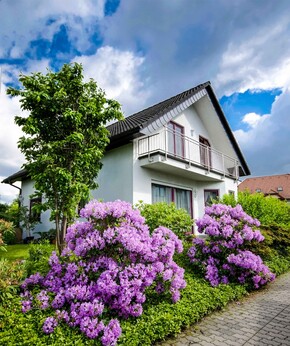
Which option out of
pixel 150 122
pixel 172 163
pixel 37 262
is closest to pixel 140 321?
pixel 37 262

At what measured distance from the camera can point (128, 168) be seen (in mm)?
9781

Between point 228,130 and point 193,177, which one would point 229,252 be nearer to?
point 193,177

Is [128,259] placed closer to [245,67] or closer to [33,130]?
[33,130]

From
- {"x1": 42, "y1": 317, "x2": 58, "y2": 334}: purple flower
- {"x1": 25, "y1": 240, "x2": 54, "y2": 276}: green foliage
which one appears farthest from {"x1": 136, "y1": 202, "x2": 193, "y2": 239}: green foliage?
{"x1": 42, "y1": 317, "x2": 58, "y2": 334}: purple flower

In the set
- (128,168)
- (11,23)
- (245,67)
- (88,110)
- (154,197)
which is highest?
(245,67)

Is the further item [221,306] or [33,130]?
[33,130]

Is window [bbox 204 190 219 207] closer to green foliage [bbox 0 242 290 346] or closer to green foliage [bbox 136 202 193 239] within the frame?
green foliage [bbox 136 202 193 239]

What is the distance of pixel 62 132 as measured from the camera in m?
6.91

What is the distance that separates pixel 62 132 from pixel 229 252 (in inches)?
214

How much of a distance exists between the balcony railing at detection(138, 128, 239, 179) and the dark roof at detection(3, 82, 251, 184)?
768mm

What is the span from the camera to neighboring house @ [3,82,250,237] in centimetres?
976

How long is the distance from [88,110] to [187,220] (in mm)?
4227

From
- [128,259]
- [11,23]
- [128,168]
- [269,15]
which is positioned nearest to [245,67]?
[269,15]

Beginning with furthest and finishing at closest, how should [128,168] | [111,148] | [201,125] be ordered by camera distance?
[201,125] < [111,148] < [128,168]
